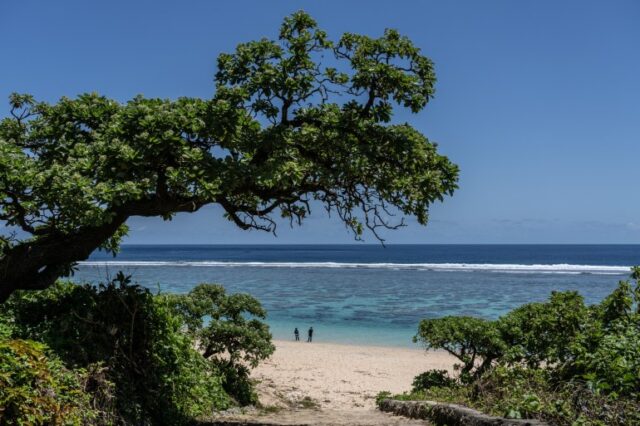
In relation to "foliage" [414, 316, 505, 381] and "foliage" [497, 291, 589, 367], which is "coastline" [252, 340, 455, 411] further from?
"foliage" [497, 291, 589, 367]

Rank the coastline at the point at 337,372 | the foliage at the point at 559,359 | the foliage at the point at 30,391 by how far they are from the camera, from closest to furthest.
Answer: the foliage at the point at 30,391 → the foliage at the point at 559,359 → the coastline at the point at 337,372

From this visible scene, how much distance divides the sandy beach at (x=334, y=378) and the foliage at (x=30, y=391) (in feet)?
→ 17.0

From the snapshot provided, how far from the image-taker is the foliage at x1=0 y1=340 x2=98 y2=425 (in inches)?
210

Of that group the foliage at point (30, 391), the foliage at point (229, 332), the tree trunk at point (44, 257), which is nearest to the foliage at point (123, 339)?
the tree trunk at point (44, 257)

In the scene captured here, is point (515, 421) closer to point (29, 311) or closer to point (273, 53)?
point (273, 53)

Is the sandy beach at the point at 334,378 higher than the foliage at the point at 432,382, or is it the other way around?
the foliage at the point at 432,382

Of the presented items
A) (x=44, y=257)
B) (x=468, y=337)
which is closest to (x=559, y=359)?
(x=468, y=337)

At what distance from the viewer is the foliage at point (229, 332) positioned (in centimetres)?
1455

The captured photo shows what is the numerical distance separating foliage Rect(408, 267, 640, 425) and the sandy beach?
209cm

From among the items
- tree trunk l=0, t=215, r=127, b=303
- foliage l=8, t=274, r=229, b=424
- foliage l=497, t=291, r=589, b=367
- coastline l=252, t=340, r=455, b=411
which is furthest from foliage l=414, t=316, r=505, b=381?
tree trunk l=0, t=215, r=127, b=303

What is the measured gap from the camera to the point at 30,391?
5.57 m

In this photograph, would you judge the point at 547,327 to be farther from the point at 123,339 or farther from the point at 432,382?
the point at 123,339

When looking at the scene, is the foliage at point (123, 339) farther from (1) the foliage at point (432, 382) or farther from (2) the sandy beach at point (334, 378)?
(1) the foliage at point (432, 382)

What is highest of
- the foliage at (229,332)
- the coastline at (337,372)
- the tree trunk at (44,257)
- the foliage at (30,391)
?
the tree trunk at (44,257)
